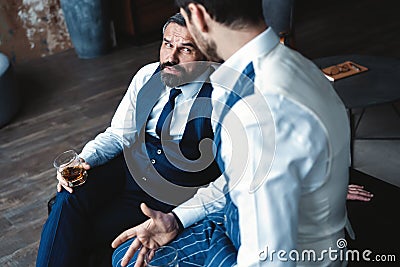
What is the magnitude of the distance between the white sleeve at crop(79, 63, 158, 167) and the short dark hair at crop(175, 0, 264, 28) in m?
0.84

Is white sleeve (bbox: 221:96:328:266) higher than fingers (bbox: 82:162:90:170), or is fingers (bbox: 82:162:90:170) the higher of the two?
white sleeve (bbox: 221:96:328:266)

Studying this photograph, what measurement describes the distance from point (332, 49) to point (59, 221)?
3.00m

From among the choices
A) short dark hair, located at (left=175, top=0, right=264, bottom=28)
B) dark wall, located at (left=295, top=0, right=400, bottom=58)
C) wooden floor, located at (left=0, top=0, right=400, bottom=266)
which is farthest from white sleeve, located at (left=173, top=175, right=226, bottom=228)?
dark wall, located at (left=295, top=0, right=400, bottom=58)

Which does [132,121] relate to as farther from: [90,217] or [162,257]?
[162,257]

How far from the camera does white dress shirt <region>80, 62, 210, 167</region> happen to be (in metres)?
1.88

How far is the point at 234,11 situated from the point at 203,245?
69 centimetres

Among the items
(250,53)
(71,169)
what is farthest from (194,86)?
(250,53)

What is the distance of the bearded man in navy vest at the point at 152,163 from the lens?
5.93ft

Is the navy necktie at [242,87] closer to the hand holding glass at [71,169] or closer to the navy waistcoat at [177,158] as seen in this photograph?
the navy waistcoat at [177,158]

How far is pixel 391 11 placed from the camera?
16.2 ft

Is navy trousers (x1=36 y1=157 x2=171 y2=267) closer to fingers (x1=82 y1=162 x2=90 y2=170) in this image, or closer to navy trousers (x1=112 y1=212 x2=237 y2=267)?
fingers (x1=82 y1=162 x2=90 y2=170)

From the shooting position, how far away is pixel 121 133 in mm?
2045

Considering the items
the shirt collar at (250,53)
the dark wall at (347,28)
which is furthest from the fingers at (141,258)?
the dark wall at (347,28)

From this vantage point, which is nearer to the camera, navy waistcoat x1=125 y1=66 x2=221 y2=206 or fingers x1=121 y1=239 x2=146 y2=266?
fingers x1=121 y1=239 x2=146 y2=266
